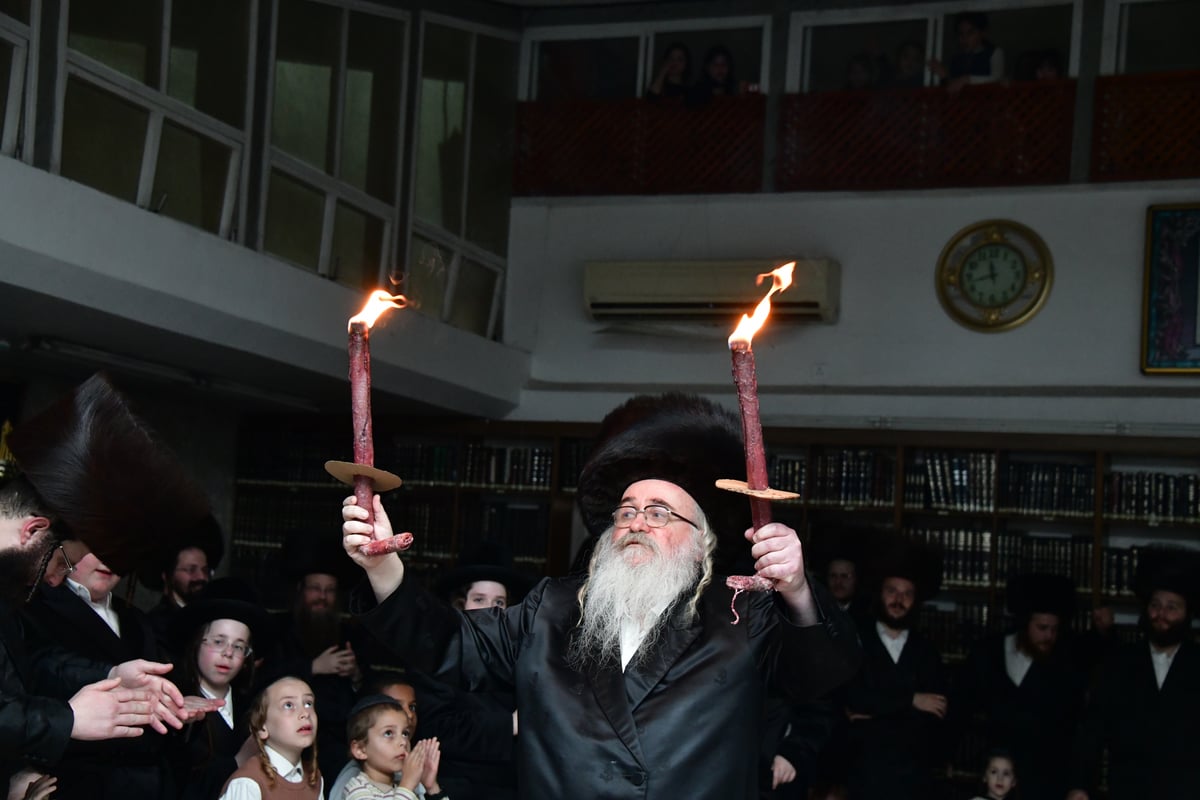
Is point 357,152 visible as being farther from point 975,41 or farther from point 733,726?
point 733,726

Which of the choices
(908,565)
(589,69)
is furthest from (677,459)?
(589,69)

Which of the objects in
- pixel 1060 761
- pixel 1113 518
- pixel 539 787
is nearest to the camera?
pixel 539 787

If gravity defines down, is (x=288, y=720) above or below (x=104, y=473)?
below

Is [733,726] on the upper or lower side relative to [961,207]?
lower

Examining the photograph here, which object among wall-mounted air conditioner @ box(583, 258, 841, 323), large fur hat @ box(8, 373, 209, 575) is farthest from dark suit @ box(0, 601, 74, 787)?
wall-mounted air conditioner @ box(583, 258, 841, 323)

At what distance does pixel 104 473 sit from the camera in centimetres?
318

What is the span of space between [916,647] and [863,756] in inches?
24.1

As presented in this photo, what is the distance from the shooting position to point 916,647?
7000 millimetres

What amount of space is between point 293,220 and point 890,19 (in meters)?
4.05

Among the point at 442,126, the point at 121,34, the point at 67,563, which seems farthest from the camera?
the point at 442,126

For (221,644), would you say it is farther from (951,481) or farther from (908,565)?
(951,481)

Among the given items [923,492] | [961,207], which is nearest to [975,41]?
[961,207]

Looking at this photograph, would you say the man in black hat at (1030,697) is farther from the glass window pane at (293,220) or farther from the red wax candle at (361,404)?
the red wax candle at (361,404)

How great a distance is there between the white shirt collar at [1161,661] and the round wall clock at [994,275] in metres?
2.41
